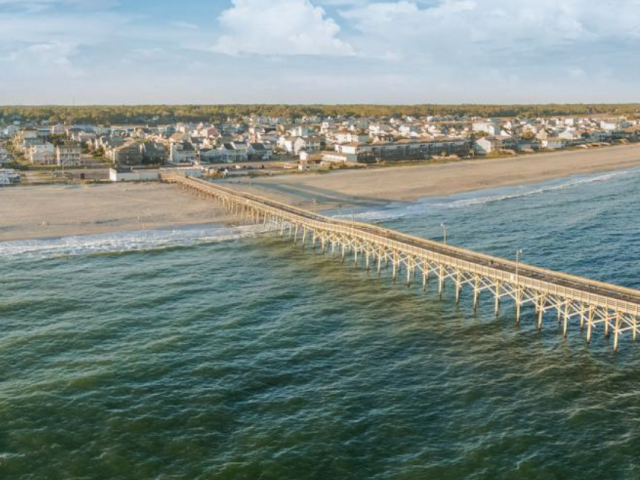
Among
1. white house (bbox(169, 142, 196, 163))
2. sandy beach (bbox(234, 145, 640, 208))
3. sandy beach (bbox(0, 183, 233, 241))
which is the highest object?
white house (bbox(169, 142, 196, 163))

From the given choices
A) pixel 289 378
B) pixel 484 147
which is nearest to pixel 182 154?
pixel 484 147

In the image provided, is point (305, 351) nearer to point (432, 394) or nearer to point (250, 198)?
point (432, 394)

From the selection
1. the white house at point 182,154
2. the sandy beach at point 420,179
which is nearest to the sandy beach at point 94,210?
the sandy beach at point 420,179

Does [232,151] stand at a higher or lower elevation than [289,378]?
higher

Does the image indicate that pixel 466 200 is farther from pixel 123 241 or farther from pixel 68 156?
pixel 68 156

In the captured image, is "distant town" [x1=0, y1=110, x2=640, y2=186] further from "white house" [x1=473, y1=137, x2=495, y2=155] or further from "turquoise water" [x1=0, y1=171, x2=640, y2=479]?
"turquoise water" [x1=0, y1=171, x2=640, y2=479]

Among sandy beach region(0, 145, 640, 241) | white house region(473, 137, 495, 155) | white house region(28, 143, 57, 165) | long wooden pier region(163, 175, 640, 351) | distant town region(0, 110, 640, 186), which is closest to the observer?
long wooden pier region(163, 175, 640, 351)

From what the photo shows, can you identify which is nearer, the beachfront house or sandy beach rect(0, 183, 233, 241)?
sandy beach rect(0, 183, 233, 241)

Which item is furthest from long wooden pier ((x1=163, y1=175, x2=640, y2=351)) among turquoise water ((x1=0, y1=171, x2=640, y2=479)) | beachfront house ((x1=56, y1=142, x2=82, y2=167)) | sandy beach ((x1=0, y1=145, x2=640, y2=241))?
beachfront house ((x1=56, y1=142, x2=82, y2=167))
